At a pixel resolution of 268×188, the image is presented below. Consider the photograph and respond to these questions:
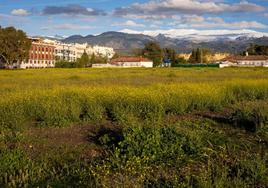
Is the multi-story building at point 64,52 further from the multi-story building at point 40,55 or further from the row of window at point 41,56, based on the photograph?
the multi-story building at point 40,55

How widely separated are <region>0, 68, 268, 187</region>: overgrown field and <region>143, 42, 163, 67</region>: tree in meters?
118

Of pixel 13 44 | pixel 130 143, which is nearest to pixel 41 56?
pixel 13 44

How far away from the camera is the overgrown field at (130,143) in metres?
5.97

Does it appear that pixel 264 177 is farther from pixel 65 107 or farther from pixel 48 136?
pixel 65 107

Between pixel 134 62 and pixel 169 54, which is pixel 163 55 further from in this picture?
pixel 134 62

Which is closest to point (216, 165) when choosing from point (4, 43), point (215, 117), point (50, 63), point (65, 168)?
point (65, 168)

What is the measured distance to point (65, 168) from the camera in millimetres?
→ 6875

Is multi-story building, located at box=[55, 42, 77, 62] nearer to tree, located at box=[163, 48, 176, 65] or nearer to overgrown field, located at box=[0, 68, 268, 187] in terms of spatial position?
tree, located at box=[163, 48, 176, 65]

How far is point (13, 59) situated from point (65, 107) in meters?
71.1

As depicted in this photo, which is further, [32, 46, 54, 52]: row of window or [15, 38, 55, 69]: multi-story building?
[32, 46, 54, 52]: row of window

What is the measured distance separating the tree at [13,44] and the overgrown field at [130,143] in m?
66.6

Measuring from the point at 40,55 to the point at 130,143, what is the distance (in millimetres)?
116731

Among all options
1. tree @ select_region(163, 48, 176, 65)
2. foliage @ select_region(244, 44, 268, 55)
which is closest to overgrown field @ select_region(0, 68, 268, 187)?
tree @ select_region(163, 48, 176, 65)

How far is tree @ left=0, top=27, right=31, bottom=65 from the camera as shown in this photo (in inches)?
2980
